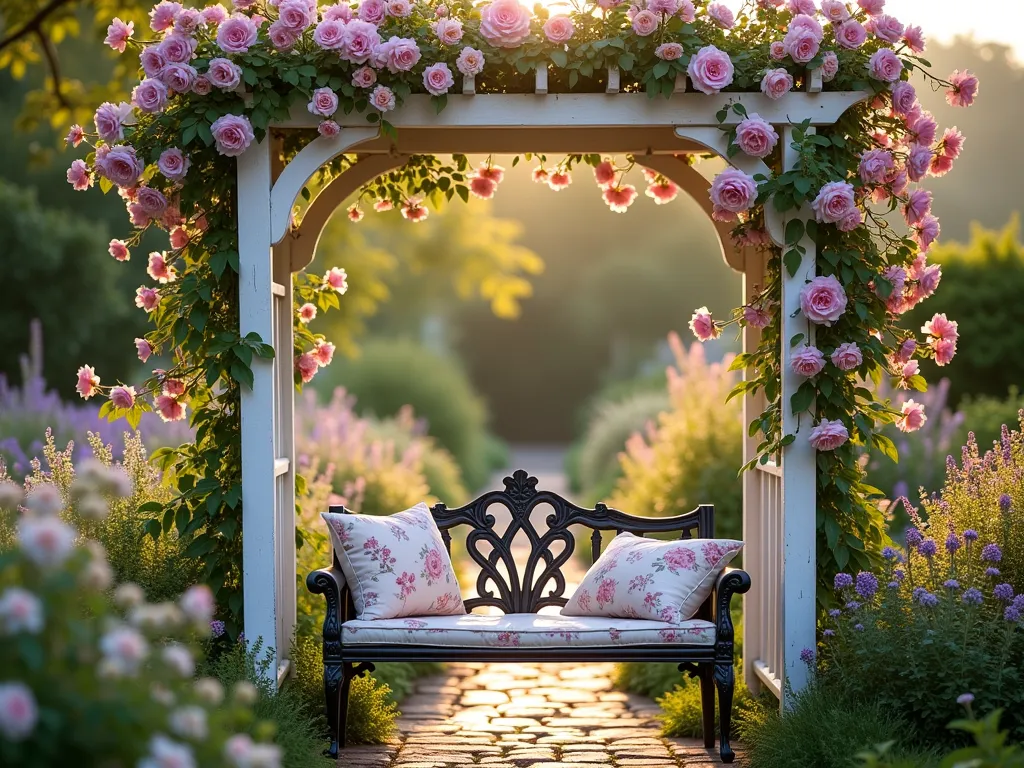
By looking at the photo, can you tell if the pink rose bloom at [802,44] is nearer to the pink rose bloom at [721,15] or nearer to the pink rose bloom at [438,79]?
the pink rose bloom at [721,15]

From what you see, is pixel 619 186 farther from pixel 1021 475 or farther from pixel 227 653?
pixel 227 653

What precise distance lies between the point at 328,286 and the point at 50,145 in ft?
47.6

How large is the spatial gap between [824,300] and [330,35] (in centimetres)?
194

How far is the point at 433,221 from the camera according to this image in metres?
11.4

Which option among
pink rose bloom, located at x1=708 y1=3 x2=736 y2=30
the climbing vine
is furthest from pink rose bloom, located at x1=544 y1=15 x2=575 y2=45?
pink rose bloom, located at x1=708 y1=3 x2=736 y2=30

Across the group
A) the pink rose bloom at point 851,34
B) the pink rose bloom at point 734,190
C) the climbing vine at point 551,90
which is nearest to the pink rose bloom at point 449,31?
the climbing vine at point 551,90

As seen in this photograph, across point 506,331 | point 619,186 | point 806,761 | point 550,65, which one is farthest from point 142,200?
point 506,331

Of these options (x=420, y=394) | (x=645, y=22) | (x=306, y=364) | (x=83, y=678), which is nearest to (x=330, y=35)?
(x=645, y=22)

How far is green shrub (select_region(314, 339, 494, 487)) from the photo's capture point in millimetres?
14562

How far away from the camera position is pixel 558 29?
4.07m

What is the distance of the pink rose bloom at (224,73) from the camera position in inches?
159

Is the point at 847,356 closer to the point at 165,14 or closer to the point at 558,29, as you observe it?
the point at 558,29

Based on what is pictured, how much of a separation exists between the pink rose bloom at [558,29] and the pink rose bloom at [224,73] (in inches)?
42.5

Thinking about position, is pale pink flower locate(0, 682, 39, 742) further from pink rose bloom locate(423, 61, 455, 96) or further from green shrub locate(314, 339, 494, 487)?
green shrub locate(314, 339, 494, 487)
